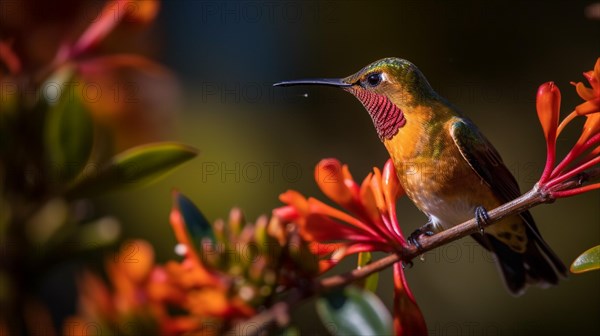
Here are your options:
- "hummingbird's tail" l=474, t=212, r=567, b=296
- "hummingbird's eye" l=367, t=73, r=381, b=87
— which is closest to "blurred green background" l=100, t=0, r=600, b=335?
"hummingbird's tail" l=474, t=212, r=567, b=296

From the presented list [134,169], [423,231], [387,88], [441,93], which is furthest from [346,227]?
[441,93]

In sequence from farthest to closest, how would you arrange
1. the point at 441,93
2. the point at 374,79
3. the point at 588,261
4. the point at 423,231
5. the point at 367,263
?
the point at 441,93 → the point at 423,231 → the point at 374,79 → the point at 367,263 → the point at 588,261

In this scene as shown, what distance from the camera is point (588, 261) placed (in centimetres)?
91

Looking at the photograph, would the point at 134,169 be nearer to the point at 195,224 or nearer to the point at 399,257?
the point at 195,224

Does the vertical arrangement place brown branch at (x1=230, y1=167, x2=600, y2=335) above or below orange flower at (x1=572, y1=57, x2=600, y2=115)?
below

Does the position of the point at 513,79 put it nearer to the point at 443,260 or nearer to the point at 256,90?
the point at 443,260

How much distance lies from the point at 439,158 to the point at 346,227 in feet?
1.80

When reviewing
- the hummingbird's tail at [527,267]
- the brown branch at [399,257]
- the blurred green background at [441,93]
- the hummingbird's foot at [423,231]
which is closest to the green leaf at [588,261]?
the brown branch at [399,257]

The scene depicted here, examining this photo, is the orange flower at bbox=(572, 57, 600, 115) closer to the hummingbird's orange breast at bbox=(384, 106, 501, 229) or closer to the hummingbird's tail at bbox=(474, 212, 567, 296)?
the hummingbird's orange breast at bbox=(384, 106, 501, 229)

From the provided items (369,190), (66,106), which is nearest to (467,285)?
(369,190)

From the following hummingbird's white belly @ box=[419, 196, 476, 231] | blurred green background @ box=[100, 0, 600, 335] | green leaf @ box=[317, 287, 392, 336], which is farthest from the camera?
blurred green background @ box=[100, 0, 600, 335]

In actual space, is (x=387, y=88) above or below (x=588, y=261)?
above

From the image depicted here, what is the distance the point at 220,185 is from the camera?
263cm

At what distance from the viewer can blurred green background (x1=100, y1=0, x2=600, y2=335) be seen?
283 cm
